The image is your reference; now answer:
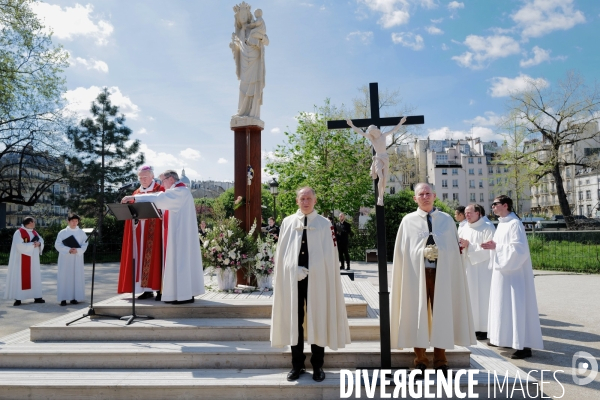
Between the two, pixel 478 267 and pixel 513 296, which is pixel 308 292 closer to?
pixel 513 296

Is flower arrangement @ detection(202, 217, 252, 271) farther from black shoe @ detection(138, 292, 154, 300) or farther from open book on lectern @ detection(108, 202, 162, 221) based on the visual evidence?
open book on lectern @ detection(108, 202, 162, 221)

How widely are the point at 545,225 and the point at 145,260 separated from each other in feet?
153

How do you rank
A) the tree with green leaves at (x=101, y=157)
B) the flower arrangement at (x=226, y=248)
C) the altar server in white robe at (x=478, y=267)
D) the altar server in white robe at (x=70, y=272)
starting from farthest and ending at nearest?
the tree with green leaves at (x=101, y=157), the altar server in white robe at (x=70, y=272), the flower arrangement at (x=226, y=248), the altar server in white robe at (x=478, y=267)

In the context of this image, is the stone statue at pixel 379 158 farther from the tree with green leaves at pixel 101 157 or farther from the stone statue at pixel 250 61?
the tree with green leaves at pixel 101 157

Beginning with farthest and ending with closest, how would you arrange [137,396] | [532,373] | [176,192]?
[176,192]
[532,373]
[137,396]

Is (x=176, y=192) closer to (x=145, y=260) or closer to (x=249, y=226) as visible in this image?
(x=145, y=260)

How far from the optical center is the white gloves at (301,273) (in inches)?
185

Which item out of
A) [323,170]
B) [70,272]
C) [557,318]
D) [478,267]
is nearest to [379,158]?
[478,267]

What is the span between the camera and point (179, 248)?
666 centimetres

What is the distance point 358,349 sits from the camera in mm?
5324

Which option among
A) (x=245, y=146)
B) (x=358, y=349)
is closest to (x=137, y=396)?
(x=358, y=349)

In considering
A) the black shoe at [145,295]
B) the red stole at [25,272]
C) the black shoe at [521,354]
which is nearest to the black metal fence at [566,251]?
the black shoe at [521,354]

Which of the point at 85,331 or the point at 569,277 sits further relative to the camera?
the point at 569,277

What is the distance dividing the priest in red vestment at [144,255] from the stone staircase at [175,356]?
15.5 inches
